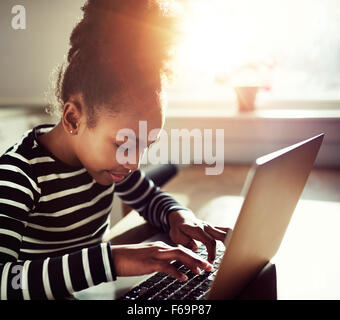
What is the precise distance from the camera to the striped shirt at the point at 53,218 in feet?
1.94

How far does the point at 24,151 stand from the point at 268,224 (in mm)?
464

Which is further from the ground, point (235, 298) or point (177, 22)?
point (177, 22)

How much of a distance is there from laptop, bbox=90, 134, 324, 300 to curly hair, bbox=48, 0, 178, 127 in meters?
0.28

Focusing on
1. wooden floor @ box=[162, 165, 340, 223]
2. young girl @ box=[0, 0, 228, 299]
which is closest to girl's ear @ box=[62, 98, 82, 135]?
young girl @ box=[0, 0, 228, 299]

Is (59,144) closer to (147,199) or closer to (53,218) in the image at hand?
(53,218)

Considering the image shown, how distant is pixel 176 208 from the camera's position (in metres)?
0.93

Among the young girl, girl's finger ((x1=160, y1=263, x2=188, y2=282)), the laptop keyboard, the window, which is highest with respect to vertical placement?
the window

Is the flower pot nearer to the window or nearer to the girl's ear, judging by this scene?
the window

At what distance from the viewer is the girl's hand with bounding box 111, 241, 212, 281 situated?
60 centimetres

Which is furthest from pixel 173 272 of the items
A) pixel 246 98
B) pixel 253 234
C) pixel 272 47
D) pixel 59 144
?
pixel 272 47

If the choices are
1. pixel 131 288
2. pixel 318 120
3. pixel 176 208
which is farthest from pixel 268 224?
pixel 318 120

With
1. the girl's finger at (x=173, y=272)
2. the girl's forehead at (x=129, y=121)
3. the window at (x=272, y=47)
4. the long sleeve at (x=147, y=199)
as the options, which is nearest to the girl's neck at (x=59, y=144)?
the girl's forehead at (x=129, y=121)

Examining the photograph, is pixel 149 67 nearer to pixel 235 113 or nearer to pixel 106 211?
pixel 106 211

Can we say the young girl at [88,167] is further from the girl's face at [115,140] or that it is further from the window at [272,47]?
the window at [272,47]
